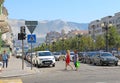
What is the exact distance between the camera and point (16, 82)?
772 inches

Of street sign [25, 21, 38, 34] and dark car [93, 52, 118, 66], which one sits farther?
dark car [93, 52, 118, 66]

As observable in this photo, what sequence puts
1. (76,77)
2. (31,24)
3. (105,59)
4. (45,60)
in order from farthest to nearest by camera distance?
(105,59) < (45,60) < (31,24) < (76,77)

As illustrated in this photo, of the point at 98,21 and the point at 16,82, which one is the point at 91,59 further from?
the point at 98,21

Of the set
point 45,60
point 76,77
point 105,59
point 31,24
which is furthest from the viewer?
point 105,59

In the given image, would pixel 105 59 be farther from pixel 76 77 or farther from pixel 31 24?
pixel 76 77

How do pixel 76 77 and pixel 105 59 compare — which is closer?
pixel 76 77

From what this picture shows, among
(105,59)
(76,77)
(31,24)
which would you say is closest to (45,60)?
(105,59)

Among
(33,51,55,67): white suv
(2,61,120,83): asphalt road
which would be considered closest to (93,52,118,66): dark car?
(33,51,55,67): white suv

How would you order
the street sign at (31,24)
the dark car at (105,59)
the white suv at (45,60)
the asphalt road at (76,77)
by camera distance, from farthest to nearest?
1. the dark car at (105,59)
2. the white suv at (45,60)
3. the street sign at (31,24)
4. the asphalt road at (76,77)

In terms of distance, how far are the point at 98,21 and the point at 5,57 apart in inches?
6338

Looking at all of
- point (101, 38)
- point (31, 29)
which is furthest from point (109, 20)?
point (31, 29)

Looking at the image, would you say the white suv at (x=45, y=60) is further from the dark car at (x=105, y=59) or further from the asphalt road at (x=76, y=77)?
the asphalt road at (x=76, y=77)

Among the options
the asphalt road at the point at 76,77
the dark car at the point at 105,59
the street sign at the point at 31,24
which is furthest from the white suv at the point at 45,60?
the asphalt road at the point at 76,77

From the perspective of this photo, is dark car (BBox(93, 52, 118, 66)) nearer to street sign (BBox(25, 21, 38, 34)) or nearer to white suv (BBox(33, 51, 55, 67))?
white suv (BBox(33, 51, 55, 67))
